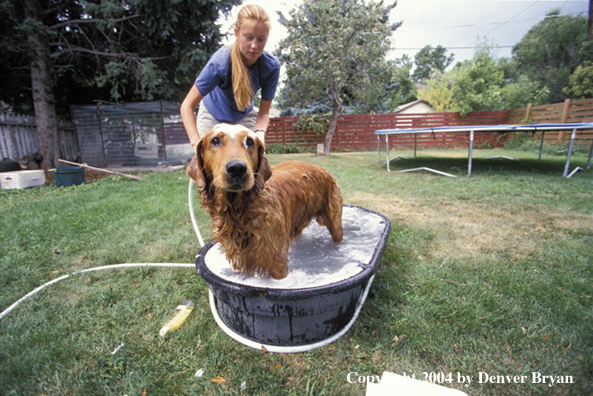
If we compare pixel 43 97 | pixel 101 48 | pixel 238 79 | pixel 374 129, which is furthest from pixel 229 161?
pixel 374 129

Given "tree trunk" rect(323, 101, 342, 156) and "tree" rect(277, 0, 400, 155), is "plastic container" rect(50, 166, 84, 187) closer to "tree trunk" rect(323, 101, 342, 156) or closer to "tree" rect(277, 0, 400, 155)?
Result: "tree" rect(277, 0, 400, 155)

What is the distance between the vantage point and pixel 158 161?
912 cm

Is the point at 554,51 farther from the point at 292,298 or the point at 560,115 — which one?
the point at 292,298

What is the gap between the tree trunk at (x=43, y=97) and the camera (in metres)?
6.72

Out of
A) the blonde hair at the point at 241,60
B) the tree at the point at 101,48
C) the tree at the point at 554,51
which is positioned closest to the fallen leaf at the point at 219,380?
the blonde hair at the point at 241,60

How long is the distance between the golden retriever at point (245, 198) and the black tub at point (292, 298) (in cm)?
17

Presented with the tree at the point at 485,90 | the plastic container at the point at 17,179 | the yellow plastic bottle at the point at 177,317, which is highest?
the tree at the point at 485,90

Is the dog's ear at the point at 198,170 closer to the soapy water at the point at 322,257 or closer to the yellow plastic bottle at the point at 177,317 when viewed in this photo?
the soapy water at the point at 322,257

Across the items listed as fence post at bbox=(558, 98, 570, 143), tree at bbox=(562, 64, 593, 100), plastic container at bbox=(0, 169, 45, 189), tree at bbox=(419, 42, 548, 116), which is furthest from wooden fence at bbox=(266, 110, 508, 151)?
plastic container at bbox=(0, 169, 45, 189)

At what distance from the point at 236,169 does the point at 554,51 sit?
34.2 metres

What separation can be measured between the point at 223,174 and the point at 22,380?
5.04 feet

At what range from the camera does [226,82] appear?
2.15m

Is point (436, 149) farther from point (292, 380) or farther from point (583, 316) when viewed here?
point (292, 380)

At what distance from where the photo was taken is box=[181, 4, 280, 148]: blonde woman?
5.99 feet
